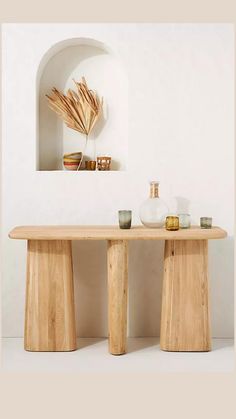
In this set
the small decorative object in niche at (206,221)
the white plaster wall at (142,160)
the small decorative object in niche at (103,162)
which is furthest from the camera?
the small decorative object in niche at (103,162)

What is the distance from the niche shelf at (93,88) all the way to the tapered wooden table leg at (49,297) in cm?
84

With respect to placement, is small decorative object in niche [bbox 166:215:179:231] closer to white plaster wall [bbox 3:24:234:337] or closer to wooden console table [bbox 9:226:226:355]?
wooden console table [bbox 9:226:226:355]

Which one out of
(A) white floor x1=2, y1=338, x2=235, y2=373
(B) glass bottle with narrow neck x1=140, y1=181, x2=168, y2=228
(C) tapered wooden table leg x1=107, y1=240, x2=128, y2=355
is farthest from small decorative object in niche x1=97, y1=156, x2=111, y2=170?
(A) white floor x1=2, y1=338, x2=235, y2=373

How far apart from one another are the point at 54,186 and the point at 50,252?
60cm

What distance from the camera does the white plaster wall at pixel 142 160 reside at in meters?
4.38

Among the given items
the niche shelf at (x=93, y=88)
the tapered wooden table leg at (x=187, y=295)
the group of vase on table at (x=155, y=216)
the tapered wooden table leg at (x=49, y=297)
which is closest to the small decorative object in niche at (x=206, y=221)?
the group of vase on table at (x=155, y=216)

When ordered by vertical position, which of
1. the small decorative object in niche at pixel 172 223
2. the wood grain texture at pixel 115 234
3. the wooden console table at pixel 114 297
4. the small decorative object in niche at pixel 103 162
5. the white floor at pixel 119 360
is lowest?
the white floor at pixel 119 360

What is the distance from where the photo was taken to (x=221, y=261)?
445 centimetres

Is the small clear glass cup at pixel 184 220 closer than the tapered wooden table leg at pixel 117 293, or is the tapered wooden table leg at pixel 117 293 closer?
the tapered wooden table leg at pixel 117 293

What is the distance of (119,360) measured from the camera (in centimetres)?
390

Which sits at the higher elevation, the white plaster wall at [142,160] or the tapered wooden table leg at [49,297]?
the white plaster wall at [142,160]

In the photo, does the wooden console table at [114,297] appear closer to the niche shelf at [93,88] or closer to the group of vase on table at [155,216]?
the group of vase on table at [155,216]

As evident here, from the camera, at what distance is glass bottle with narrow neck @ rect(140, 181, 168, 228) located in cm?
412

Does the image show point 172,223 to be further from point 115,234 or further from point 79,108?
point 79,108
